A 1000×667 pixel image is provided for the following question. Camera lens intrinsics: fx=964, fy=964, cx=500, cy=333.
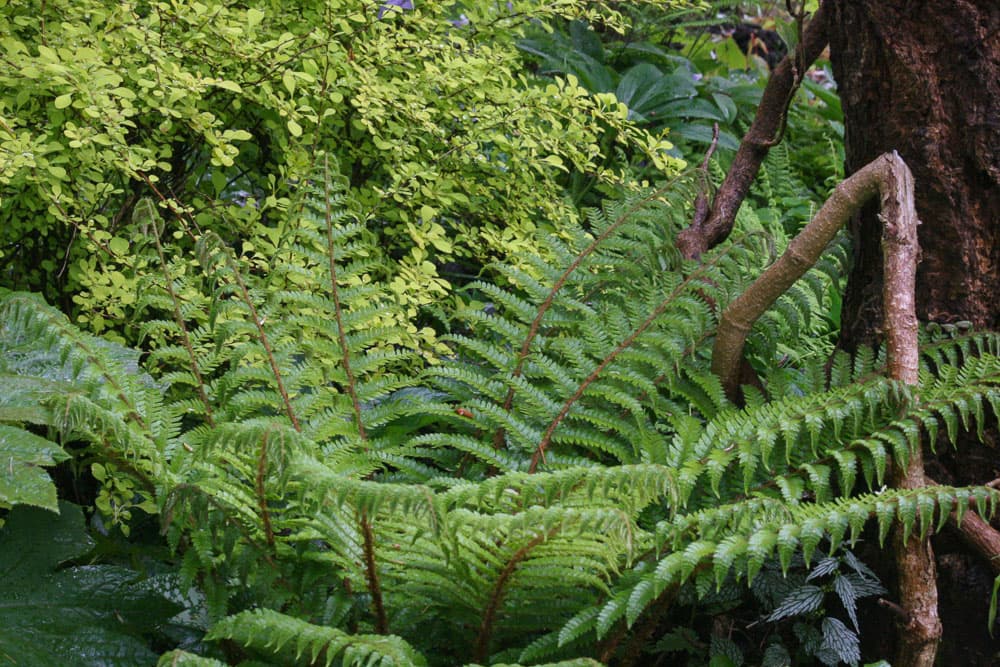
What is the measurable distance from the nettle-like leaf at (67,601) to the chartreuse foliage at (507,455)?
0.31 feet

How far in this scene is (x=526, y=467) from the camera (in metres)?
1.73

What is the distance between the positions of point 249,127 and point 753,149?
1.26 meters

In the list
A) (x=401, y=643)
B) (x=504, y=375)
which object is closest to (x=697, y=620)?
(x=504, y=375)

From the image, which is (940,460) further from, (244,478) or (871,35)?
(244,478)

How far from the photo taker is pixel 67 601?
59.7 inches

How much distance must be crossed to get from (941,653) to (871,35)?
1128 mm

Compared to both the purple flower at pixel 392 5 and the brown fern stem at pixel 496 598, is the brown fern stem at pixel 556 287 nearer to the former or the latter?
the brown fern stem at pixel 496 598

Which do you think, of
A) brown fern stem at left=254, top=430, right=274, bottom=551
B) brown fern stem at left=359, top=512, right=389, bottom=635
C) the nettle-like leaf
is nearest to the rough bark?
brown fern stem at left=359, top=512, right=389, bottom=635

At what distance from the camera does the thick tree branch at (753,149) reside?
215 centimetres

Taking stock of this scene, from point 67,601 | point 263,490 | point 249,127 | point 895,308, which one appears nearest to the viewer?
point 263,490

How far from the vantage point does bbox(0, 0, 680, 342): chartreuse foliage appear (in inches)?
77.4

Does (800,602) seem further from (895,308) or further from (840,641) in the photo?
(895,308)

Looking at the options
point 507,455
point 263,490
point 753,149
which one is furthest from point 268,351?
point 753,149

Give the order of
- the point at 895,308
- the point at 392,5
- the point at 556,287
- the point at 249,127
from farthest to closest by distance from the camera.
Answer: the point at 249,127 < the point at 392,5 < the point at 556,287 < the point at 895,308
